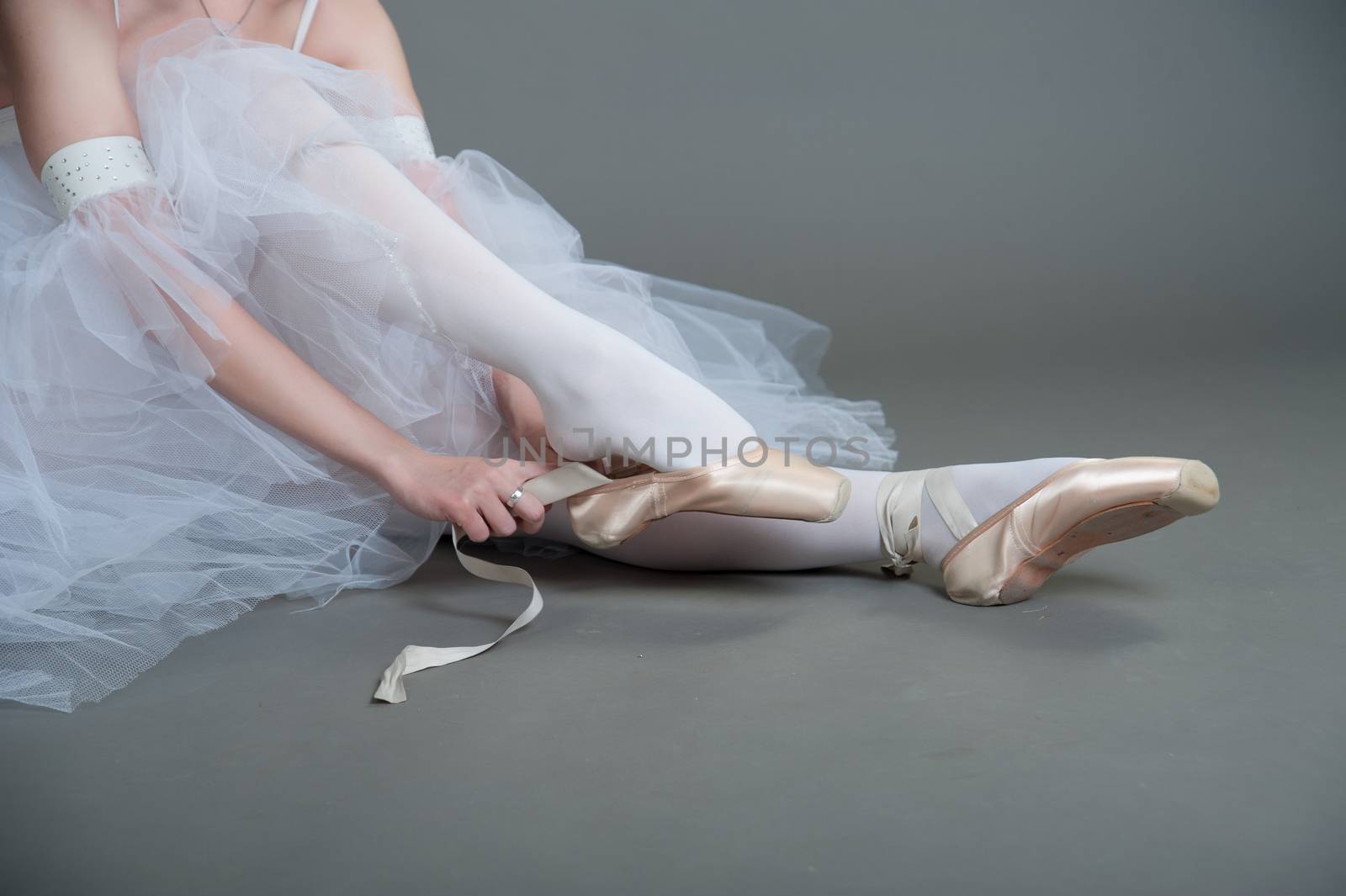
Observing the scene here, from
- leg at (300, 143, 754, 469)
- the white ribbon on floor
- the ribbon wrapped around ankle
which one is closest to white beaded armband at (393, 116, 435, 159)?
leg at (300, 143, 754, 469)

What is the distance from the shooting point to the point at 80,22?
4.01ft

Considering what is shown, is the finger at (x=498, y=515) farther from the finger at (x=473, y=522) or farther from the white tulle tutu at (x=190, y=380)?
the white tulle tutu at (x=190, y=380)

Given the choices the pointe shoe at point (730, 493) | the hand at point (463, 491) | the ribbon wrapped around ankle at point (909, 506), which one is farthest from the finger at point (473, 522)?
the ribbon wrapped around ankle at point (909, 506)

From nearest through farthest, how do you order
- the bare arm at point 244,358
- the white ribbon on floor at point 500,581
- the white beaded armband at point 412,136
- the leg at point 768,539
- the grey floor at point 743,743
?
the grey floor at point 743,743, the white ribbon on floor at point 500,581, the bare arm at point 244,358, the leg at point 768,539, the white beaded armband at point 412,136

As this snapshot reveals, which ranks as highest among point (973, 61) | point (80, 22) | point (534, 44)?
point (973, 61)

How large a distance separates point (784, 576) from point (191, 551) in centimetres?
62

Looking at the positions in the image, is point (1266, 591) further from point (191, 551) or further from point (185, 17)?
point (185, 17)

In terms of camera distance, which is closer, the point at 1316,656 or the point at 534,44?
the point at 1316,656

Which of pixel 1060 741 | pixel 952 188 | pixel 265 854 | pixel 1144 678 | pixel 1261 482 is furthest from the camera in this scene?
pixel 952 188

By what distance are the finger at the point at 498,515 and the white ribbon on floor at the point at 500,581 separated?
0.04 m

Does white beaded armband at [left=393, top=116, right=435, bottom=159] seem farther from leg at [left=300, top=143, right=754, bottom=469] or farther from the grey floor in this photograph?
the grey floor

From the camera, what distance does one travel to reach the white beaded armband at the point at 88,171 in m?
1.22

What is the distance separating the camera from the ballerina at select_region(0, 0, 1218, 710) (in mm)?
1213

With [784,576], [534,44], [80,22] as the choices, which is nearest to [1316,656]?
[784,576]
